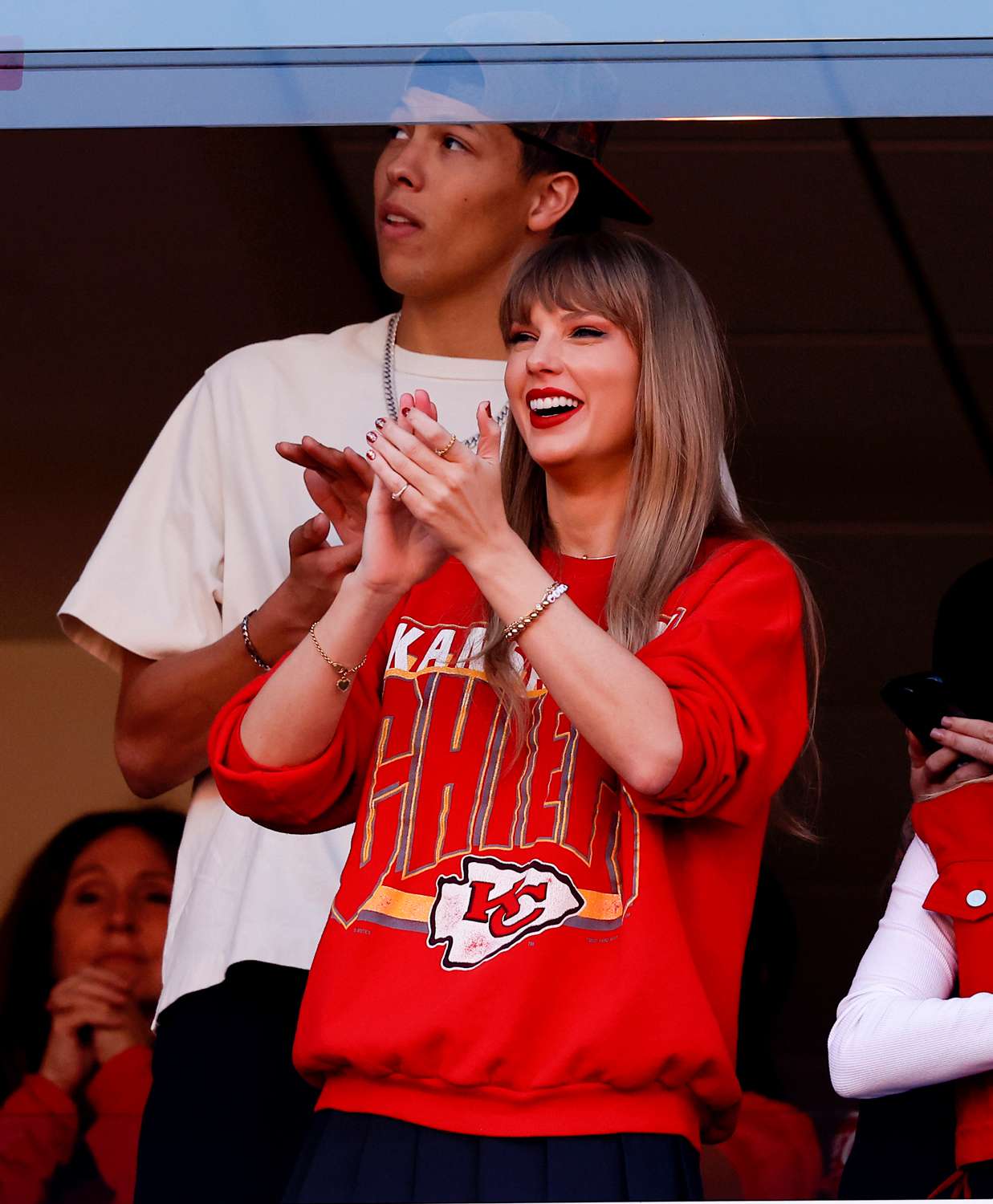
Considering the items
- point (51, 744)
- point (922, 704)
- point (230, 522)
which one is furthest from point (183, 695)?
point (51, 744)

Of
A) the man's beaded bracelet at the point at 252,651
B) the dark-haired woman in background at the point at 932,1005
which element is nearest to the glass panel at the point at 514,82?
the man's beaded bracelet at the point at 252,651

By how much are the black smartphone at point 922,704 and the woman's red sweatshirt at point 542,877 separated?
0.28 m

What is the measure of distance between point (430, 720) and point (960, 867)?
20.0 inches

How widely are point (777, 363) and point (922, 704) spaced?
144cm

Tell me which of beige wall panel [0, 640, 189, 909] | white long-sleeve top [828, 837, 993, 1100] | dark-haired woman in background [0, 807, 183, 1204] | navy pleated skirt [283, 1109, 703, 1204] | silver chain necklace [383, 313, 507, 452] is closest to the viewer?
navy pleated skirt [283, 1109, 703, 1204]

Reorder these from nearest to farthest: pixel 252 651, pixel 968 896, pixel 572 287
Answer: pixel 968 896 < pixel 572 287 < pixel 252 651

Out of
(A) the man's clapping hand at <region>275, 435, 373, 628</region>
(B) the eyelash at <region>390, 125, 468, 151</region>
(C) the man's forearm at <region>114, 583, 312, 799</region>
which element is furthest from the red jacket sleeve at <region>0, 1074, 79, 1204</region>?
(B) the eyelash at <region>390, 125, 468, 151</region>

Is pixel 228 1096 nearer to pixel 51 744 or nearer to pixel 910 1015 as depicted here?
pixel 910 1015

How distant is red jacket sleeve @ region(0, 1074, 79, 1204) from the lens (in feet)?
8.20

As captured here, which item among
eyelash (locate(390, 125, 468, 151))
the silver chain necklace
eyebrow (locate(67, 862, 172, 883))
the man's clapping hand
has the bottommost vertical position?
eyebrow (locate(67, 862, 172, 883))

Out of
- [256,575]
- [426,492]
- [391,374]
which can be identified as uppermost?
[391,374]

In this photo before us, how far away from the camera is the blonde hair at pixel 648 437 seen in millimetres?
1816

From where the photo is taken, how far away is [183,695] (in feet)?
7.29

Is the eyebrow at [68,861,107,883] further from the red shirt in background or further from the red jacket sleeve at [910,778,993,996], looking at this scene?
the red jacket sleeve at [910,778,993,996]
